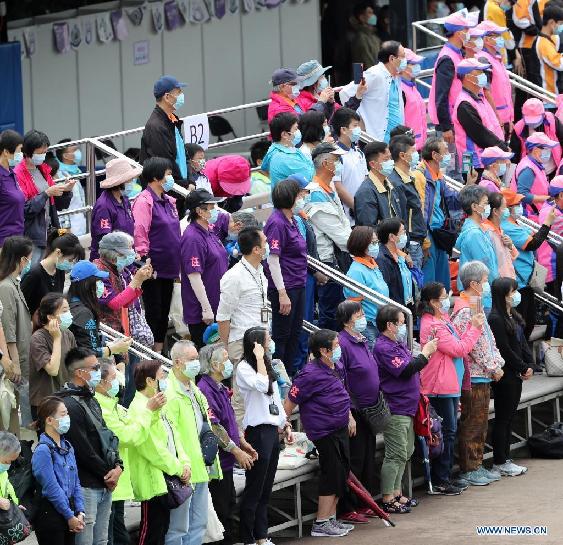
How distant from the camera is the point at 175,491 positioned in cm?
1170

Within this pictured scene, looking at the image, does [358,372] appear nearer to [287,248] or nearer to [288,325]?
[288,325]

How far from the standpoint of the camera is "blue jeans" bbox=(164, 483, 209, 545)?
11898 mm

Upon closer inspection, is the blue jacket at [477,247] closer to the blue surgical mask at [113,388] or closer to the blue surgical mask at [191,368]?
the blue surgical mask at [191,368]

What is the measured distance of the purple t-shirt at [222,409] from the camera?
40.7 feet

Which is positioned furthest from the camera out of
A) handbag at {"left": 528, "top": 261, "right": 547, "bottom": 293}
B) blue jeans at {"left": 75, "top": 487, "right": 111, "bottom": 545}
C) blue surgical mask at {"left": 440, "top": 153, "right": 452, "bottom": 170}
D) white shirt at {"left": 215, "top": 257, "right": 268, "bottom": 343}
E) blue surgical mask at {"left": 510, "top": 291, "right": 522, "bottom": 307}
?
handbag at {"left": 528, "top": 261, "right": 547, "bottom": 293}

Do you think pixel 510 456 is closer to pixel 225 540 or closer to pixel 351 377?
pixel 351 377

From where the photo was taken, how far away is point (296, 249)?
47.1 ft

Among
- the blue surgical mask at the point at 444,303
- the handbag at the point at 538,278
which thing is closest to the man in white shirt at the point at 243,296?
the blue surgical mask at the point at 444,303

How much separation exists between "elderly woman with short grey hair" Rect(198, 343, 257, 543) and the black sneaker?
8.87 feet

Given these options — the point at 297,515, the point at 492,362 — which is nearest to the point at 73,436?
the point at 297,515

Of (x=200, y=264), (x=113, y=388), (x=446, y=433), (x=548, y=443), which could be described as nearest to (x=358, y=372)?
(x=446, y=433)

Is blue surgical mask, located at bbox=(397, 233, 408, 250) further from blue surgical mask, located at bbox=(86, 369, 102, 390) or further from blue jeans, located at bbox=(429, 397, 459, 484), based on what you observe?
blue surgical mask, located at bbox=(86, 369, 102, 390)

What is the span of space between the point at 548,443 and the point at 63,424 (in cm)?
612

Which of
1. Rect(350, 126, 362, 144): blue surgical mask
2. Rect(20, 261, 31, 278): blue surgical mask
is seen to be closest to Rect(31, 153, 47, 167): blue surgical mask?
Rect(20, 261, 31, 278): blue surgical mask
